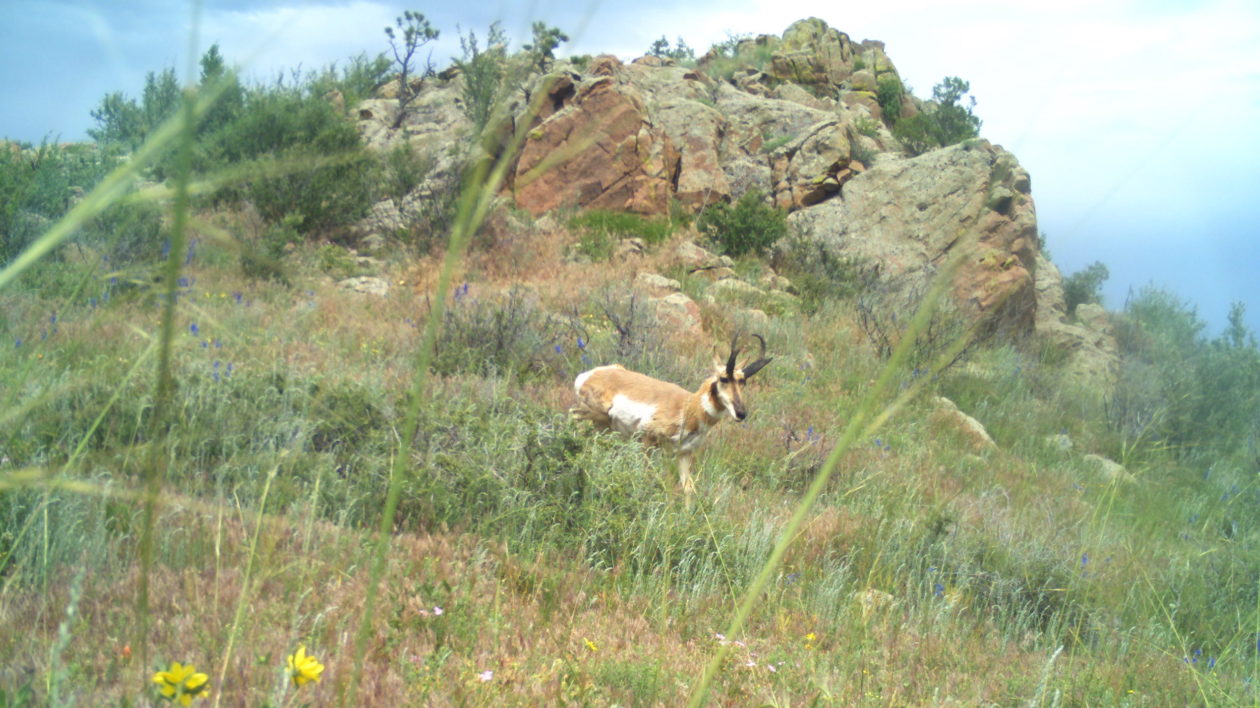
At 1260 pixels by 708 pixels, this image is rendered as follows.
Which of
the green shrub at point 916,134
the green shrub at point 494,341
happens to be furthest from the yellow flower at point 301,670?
the green shrub at point 916,134

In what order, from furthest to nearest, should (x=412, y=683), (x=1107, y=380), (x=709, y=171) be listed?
(x=709, y=171) → (x=1107, y=380) → (x=412, y=683)

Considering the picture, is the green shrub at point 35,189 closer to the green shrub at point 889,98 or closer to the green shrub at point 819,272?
the green shrub at point 819,272

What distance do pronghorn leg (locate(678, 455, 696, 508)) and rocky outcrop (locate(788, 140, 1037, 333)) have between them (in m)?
9.33

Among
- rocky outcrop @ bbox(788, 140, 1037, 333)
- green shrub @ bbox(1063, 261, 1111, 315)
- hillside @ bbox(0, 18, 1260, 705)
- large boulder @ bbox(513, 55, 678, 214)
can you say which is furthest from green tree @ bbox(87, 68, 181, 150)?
green shrub @ bbox(1063, 261, 1111, 315)

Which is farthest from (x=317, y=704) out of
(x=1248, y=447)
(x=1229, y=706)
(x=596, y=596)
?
(x=1248, y=447)

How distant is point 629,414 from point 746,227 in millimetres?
9538

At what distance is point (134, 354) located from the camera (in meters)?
5.38

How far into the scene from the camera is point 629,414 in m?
6.32

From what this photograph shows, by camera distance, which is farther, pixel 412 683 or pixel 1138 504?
pixel 1138 504

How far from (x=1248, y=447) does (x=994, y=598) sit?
339 inches

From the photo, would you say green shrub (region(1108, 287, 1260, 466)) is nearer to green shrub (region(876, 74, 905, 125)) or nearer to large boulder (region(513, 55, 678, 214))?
large boulder (region(513, 55, 678, 214))

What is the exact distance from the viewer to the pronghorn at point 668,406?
19.5 feet

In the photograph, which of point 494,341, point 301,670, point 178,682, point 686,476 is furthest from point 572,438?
point 178,682

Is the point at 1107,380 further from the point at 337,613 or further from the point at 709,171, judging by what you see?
the point at 337,613
